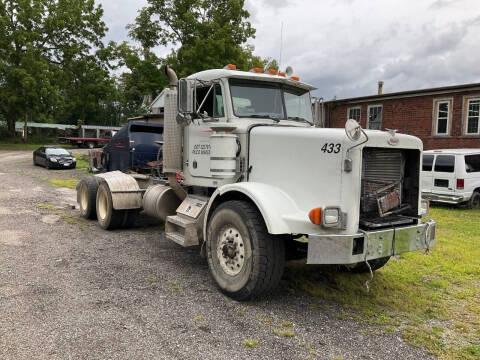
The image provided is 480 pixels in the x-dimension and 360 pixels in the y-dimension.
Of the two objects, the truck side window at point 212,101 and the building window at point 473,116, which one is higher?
the building window at point 473,116

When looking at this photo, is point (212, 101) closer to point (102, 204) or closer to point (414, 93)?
point (102, 204)

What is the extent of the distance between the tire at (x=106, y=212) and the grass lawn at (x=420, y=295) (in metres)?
3.68

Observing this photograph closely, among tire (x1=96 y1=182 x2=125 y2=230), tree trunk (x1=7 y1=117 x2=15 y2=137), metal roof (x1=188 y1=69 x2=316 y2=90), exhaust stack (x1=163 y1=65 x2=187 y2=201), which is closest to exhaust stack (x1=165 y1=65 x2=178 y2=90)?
exhaust stack (x1=163 y1=65 x2=187 y2=201)

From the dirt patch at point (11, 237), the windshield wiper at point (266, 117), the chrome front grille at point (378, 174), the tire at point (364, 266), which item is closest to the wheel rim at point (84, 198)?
the dirt patch at point (11, 237)

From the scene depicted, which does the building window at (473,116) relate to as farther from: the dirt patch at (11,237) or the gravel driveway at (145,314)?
the dirt patch at (11,237)

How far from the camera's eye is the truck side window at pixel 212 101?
550 cm

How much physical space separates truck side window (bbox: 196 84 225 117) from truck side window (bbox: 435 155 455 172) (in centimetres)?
943

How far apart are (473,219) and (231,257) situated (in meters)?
8.48

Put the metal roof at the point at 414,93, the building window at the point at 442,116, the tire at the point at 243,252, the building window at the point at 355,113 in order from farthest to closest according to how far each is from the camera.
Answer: the building window at the point at 355,113 → the building window at the point at 442,116 → the metal roof at the point at 414,93 → the tire at the point at 243,252

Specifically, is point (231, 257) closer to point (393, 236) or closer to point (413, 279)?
point (393, 236)

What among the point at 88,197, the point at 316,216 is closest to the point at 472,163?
the point at 316,216

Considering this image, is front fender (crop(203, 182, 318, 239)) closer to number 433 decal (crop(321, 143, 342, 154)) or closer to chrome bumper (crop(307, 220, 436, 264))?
chrome bumper (crop(307, 220, 436, 264))

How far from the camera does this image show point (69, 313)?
414 cm

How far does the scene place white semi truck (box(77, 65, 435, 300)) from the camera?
403 centimetres
